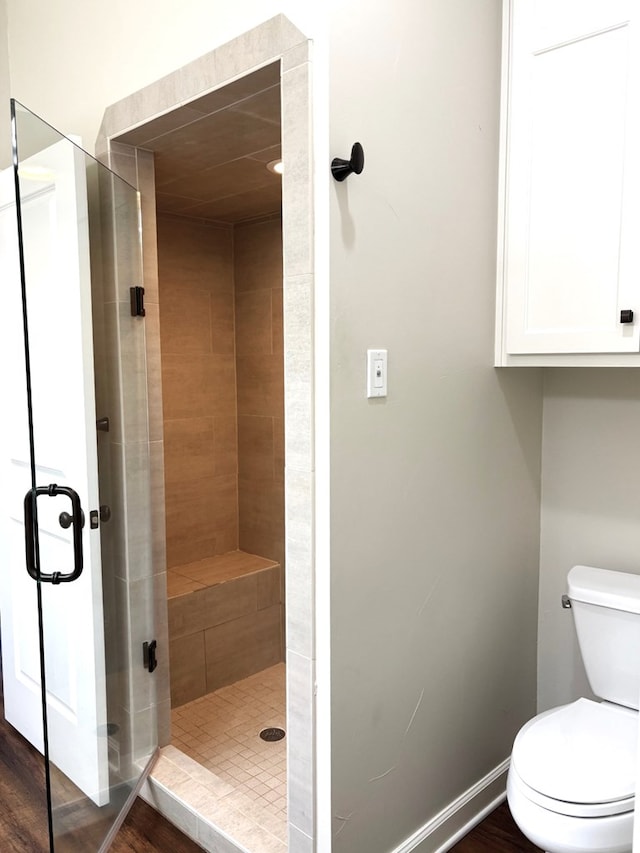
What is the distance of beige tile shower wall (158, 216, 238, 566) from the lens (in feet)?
10.2

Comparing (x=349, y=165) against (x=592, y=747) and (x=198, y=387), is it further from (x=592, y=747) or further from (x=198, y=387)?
(x=198, y=387)

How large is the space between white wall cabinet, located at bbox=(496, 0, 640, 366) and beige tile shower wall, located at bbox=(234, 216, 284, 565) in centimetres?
145

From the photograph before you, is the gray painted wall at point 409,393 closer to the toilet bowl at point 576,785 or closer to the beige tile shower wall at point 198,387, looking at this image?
the toilet bowl at point 576,785

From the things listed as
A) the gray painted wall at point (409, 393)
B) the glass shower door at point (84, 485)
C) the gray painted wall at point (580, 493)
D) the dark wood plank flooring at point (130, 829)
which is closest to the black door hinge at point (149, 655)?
the glass shower door at point (84, 485)

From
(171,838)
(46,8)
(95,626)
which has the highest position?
(46,8)

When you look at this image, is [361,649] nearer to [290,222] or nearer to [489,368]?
[489,368]

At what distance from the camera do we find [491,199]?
74.1 inches

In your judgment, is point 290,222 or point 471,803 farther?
point 471,803

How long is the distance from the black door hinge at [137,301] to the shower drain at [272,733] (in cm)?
163

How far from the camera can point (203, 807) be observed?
1.92m

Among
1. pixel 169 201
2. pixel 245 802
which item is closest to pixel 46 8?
pixel 169 201

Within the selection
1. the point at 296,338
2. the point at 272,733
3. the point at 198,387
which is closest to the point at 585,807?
the point at 296,338

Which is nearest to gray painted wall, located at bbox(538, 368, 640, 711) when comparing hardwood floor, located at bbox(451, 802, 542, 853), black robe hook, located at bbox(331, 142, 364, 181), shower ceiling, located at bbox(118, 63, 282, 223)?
hardwood floor, located at bbox(451, 802, 542, 853)

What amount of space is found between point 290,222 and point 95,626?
123 centimetres
